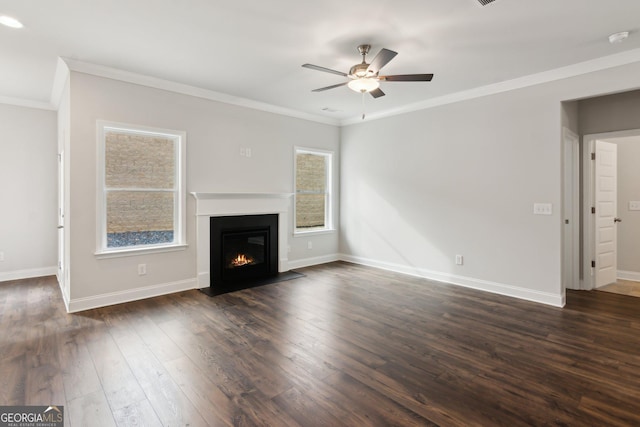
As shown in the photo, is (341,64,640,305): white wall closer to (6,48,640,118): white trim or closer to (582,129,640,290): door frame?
(6,48,640,118): white trim

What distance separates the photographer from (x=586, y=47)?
3236mm

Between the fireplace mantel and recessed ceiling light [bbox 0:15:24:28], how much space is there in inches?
91.7

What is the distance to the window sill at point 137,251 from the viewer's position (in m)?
3.85

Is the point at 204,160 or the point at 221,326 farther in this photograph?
the point at 204,160

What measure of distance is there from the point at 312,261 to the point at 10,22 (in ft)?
16.1

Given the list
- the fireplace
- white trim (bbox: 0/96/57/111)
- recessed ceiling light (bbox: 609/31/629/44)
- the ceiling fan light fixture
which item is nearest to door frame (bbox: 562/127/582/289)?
recessed ceiling light (bbox: 609/31/629/44)

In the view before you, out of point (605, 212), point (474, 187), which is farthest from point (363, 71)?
point (605, 212)

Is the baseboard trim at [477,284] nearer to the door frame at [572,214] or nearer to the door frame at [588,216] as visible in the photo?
the door frame at [572,214]

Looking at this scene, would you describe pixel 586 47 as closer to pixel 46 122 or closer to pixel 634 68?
pixel 634 68

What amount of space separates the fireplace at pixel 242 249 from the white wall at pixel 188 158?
349 millimetres

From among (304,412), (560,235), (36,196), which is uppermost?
(36,196)

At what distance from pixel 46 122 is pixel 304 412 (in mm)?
6051

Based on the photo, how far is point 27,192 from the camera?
16.8 ft

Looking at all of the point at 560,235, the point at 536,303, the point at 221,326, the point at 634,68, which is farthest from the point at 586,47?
the point at 221,326
